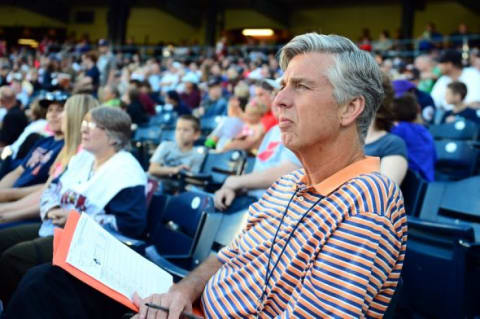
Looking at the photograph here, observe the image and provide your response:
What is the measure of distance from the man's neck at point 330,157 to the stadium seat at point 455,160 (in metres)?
2.89

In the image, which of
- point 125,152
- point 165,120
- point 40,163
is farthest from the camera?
point 165,120

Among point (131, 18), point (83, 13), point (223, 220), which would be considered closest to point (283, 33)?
point (131, 18)

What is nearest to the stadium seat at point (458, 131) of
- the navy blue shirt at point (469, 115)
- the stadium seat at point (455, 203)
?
the navy blue shirt at point (469, 115)

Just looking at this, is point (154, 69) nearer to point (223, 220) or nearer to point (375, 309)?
point (223, 220)

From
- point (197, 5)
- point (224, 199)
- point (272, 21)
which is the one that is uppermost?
point (197, 5)

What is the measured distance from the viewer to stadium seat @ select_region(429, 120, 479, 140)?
16.3 ft

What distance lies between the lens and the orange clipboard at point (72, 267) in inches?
62.6

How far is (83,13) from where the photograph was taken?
934 inches

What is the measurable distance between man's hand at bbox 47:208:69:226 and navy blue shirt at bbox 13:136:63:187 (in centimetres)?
103

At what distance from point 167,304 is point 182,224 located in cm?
110

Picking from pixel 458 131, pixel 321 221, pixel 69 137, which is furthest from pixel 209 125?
pixel 321 221

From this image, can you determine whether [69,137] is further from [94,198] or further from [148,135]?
[148,135]

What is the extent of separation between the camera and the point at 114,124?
115 inches

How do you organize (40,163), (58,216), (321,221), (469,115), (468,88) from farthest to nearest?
(468,88) → (469,115) → (40,163) → (58,216) → (321,221)
